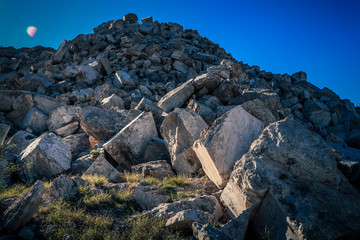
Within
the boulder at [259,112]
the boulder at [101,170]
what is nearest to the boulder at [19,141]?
the boulder at [101,170]

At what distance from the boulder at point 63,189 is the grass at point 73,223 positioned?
0.35 metres

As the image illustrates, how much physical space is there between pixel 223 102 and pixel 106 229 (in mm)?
8048

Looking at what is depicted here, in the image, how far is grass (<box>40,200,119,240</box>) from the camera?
3.22 metres

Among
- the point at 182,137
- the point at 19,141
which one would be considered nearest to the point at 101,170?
the point at 182,137

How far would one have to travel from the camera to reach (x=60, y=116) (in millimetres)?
10156

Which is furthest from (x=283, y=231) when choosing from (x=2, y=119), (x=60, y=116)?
(x=2, y=119)

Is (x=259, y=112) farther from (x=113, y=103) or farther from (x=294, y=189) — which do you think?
(x=113, y=103)

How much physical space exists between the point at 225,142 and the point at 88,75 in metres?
15.5

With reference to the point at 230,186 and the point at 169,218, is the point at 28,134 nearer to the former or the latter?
the point at 169,218

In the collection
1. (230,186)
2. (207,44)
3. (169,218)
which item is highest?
(207,44)

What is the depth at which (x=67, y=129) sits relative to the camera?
995 centimetres

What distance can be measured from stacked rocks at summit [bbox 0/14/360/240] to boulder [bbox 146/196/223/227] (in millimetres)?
20

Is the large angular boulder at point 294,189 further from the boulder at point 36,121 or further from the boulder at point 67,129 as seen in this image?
the boulder at point 36,121

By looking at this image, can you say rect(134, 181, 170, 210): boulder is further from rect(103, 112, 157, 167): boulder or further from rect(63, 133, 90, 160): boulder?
rect(63, 133, 90, 160): boulder
